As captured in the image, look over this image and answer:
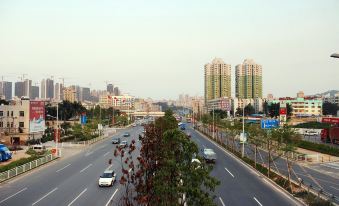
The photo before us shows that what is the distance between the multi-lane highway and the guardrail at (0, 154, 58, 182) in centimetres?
94

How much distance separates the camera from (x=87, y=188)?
110 ft

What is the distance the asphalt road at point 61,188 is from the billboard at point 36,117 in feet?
83.9

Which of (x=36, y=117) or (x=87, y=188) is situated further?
(x=36, y=117)

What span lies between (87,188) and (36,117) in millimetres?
45058

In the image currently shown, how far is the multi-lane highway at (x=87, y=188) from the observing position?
2855 cm

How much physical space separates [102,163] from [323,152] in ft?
119

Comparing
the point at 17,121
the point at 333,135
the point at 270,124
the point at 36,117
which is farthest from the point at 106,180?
the point at 17,121

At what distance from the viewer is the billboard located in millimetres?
71887

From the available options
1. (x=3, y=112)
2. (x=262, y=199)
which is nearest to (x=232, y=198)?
(x=262, y=199)

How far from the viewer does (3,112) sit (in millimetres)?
80375

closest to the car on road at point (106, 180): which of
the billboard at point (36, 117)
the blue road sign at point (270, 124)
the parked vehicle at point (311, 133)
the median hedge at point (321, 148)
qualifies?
the blue road sign at point (270, 124)

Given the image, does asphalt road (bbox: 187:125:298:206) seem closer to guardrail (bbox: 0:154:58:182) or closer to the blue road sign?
the blue road sign

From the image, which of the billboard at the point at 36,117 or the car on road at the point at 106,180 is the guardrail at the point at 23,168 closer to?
the car on road at the point at 106,180

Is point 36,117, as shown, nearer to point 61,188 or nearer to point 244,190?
point 61,188
